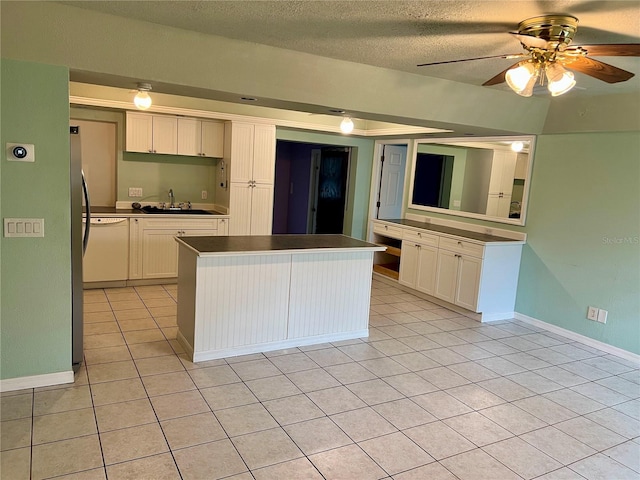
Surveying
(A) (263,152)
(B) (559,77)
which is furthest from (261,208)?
(B) (559,77)

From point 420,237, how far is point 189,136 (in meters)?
3.08

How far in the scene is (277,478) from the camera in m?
2.23

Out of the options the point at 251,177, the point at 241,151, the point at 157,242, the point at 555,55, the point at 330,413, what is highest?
the point at 555,55

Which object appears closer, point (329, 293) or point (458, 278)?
point (329, 293)

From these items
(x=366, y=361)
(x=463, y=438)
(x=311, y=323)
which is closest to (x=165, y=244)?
(x=311, y=323)

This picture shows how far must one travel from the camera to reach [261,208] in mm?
5895

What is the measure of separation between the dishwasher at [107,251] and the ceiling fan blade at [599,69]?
4443 mm

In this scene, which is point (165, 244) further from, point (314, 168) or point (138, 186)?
point (314, 168)

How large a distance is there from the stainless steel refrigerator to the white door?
4670 mm

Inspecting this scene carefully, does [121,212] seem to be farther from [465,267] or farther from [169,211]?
[465,267]

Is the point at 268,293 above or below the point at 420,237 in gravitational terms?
below

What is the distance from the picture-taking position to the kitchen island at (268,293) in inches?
136

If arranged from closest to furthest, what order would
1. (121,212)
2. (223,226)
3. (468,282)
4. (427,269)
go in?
(468,282) → (121,212) → (427,269) → (223,226)

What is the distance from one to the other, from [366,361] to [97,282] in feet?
10.6
